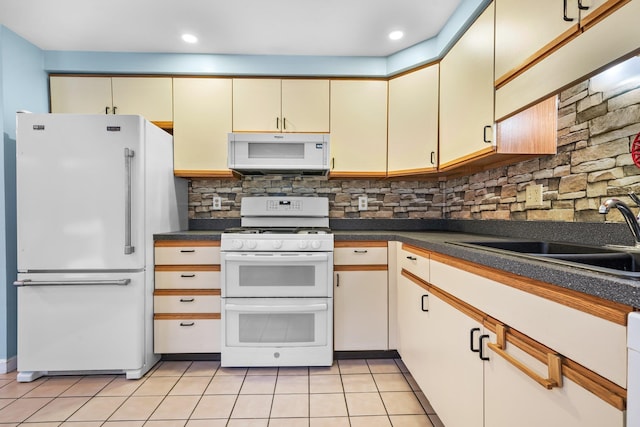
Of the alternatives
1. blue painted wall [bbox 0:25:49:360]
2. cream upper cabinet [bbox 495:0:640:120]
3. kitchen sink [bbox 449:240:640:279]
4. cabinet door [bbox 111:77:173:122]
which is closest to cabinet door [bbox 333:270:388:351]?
kitchen sink [bbox 449:240:640:279]

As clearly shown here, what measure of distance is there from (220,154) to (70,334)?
151cm

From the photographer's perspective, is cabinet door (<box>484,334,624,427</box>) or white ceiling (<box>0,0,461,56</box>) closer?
cabinet door (<box>484,334,624,427</box>)

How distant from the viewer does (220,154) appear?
96.5 inches

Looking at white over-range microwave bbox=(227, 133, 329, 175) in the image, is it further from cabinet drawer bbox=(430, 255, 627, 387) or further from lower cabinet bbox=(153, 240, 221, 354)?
cabinet drawer bbox=(430, 255, 627, 387)

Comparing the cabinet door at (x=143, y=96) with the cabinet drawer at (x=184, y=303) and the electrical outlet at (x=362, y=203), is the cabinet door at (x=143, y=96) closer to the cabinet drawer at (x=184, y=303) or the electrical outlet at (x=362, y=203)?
the cabinet drawer at (x=184, y=303)

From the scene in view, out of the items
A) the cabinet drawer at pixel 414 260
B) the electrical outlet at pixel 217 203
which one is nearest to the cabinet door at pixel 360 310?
the cabinet drawer at pixel 414 260

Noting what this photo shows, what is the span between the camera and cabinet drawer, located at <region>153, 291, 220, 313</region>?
2.13 meters

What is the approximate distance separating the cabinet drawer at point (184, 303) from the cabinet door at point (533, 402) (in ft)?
5.54

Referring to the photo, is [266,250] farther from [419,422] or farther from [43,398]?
[43,398]

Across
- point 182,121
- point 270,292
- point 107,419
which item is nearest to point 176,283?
point 270,292

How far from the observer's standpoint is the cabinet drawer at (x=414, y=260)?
1.63 meters

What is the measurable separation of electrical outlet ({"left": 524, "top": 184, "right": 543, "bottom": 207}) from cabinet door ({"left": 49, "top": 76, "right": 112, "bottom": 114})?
2880mm

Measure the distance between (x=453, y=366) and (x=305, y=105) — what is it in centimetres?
197

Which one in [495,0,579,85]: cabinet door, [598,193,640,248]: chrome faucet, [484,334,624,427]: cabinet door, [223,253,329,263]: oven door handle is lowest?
[484,334,624,427]: cabinet door
